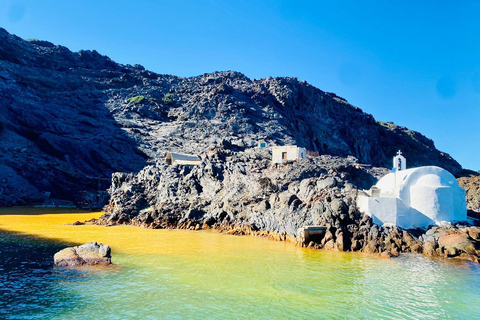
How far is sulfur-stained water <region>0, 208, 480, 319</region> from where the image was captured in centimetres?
1229

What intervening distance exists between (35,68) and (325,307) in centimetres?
9929

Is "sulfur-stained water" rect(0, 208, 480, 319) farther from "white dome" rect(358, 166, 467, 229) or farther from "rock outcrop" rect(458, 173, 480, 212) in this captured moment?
"rock outcrop" rect(458, 173, 480, 212)

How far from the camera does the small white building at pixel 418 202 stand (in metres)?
24.9

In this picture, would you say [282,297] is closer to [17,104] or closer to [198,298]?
[198,298]

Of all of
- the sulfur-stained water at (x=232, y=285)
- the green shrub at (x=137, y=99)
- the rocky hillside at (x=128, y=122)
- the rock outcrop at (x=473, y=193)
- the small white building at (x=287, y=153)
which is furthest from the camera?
the green shrub at (x=137, y=99)

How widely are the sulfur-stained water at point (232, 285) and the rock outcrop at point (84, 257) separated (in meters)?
0.72

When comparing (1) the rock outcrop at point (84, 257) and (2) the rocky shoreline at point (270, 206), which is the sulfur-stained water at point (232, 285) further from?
(2) the rocky shoreline at point (270, 206)

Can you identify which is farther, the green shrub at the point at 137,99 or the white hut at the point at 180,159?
the green shrub at the point at 137,99

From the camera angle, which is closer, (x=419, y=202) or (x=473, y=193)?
(x=419, y=202)

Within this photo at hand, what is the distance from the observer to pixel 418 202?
25422 millimetres

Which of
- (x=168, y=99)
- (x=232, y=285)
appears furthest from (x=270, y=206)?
(x=168, y=99)

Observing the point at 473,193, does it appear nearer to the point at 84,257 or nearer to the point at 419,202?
the point at 419,202

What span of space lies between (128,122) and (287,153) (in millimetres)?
44833

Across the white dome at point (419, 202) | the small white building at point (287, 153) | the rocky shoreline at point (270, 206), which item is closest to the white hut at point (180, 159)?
the rocky shoreline at point (270, 206)
